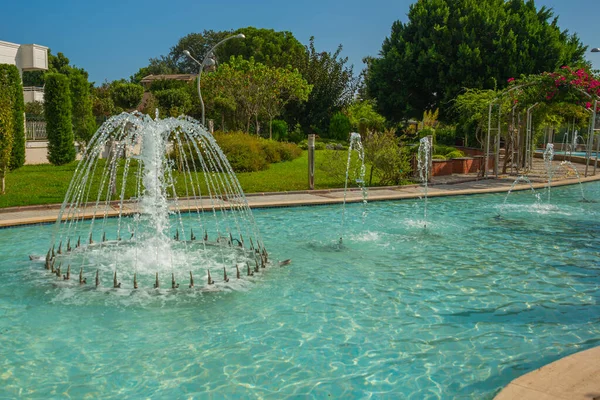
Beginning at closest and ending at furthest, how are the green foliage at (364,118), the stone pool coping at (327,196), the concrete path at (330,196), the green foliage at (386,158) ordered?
the stone pool coping at (327,196) < the concrete path at (330,196) < the green foliage at (386,158) < the green foliage at (364,118)

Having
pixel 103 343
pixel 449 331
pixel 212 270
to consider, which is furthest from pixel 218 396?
pixel 212 270

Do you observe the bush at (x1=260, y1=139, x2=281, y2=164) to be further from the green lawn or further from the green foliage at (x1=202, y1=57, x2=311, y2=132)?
the green foliage at (x1=202, y1=57, x2=311, y2=132)

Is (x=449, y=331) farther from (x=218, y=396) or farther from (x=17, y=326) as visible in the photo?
(x=17, y=326)

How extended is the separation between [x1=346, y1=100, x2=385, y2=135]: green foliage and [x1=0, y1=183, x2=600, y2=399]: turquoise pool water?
93.3 feet

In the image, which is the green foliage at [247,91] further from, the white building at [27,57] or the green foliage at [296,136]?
the white building at [27,57]

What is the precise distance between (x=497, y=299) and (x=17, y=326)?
6.04 m

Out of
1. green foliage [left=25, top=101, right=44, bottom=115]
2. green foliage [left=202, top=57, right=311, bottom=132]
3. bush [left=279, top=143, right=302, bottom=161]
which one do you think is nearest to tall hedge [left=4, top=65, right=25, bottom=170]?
bush [left=279, top=143, right=302, bottom=161]

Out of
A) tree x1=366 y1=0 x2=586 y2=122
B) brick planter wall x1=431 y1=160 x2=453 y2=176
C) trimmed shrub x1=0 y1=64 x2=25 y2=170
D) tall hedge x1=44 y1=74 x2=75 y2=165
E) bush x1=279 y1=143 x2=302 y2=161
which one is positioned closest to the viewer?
trimmed shrub x1=0 y1=64 x2=25 y2=170

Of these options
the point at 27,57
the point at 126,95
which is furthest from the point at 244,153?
the point at 126,95

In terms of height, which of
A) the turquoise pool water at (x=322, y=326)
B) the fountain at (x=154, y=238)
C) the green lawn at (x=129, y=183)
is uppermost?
the green lawn at (x=129, y=183)

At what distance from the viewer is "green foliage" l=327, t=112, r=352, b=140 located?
4456cm

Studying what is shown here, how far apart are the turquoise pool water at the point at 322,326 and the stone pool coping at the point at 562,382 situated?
0.44m

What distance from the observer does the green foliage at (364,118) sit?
4097cm

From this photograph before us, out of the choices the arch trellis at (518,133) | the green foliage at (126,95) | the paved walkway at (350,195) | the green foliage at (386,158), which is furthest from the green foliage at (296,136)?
the green foliage at (386,158)
